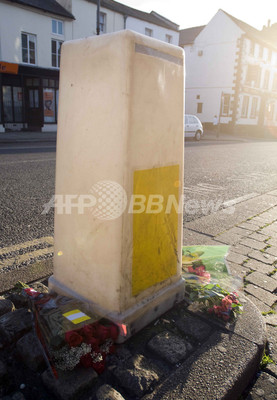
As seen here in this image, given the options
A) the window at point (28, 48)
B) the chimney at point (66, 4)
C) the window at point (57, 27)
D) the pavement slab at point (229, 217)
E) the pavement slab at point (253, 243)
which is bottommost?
the pavement slab at point (253, 243)

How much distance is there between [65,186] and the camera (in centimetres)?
193

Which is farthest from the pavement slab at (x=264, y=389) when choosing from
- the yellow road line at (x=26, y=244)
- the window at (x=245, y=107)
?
the window at (x=245, y=107)

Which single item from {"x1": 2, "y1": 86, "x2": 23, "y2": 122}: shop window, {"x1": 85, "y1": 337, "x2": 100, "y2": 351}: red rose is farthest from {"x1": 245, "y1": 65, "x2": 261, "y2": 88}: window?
{"x1": 85, "y1": 337, "x2": 100, "y2": 351}: red rose

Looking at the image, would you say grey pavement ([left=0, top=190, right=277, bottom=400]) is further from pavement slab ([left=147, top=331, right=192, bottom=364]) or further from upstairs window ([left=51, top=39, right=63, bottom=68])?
upstairs window ([left=51, top=39, right=63, bottom=68])

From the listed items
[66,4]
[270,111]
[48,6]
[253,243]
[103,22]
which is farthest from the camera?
[270,111]

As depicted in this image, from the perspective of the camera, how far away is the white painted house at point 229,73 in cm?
3431

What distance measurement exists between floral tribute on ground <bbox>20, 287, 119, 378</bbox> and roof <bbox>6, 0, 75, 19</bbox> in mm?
21741

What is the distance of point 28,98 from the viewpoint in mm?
21781

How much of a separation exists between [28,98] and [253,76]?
26.3m

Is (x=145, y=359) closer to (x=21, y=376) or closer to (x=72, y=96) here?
(x=21, y=376)

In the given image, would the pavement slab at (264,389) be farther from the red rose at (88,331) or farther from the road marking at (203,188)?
the road marking at (203,188)

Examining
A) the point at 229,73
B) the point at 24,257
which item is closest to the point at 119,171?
the point at 24,257

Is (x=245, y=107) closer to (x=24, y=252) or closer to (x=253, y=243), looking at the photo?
(x=253, y=243)

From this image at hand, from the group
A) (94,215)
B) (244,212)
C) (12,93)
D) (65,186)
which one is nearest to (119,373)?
(94,215)
